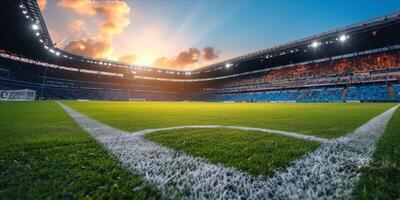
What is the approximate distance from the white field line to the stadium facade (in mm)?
25707

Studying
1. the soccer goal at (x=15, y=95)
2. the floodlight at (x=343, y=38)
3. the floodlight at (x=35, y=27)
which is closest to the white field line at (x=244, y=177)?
the floodlight at (x=35, y=27)

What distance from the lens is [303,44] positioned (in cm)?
3334

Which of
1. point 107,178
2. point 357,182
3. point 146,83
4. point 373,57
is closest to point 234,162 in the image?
point 357,182

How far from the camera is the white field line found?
1093 millimetres

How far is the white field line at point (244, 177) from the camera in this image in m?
1.09

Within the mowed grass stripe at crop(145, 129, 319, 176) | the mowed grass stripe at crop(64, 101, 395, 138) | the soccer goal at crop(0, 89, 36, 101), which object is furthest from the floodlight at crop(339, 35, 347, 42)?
the soccer goal at crop(0, 89, 36, 101)

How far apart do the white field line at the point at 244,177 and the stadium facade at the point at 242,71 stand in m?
25.7

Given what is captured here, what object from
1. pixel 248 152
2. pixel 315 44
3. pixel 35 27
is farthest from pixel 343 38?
pixel 35 27

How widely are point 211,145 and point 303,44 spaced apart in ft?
122

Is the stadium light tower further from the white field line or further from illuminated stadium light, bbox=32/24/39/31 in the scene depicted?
illuminated stadium light, bbox=32/24/39/31

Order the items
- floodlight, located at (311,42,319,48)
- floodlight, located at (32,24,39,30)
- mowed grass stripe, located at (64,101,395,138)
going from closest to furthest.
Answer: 1. mowed grass stripe, located at (64,101,395,138)
2. floodlight, located at (32,24,39,30)
3. floodlight, located at (311,42,319,48)

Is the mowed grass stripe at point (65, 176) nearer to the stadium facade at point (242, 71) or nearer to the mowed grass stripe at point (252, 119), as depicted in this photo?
the mowed grass stripe at point (252, 119)

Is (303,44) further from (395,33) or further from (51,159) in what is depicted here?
(51,159)

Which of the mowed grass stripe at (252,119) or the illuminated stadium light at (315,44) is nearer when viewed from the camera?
the mowed grass stripe at (252,119)
